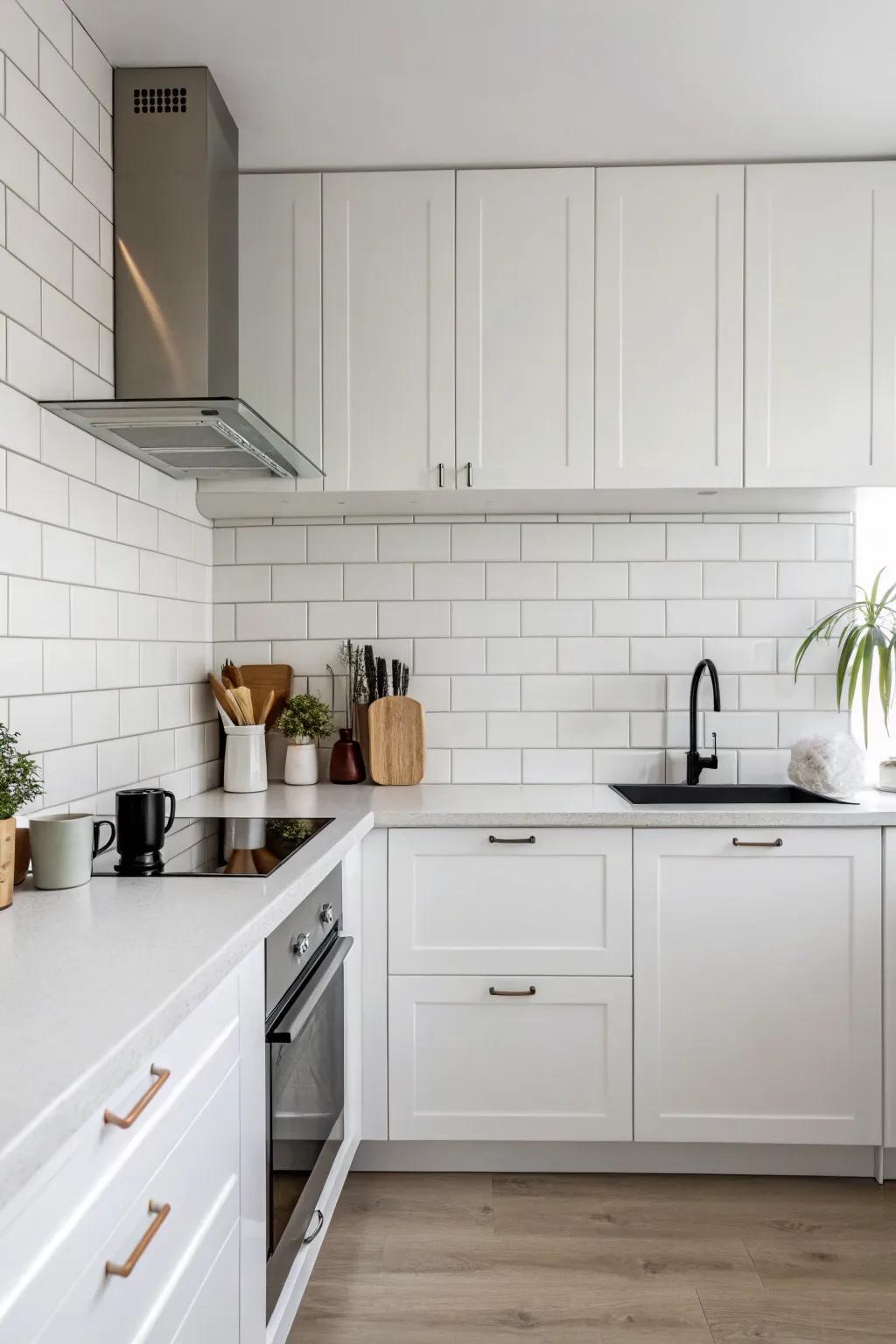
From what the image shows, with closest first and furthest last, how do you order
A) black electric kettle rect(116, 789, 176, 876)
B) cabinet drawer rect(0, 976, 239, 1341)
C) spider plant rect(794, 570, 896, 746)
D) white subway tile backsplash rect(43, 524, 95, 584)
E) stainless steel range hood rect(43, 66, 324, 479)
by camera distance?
cabinet drawer rect(0, 976, 239, 1341) → black electric kettle rect(116, 789, 176, 876) → white subway tile backsplash rect(43, 524, 95, 584) → stainless steel range hood rect(43, 66, 324, 479) → spider plant rect(794, 570, 896, 746)

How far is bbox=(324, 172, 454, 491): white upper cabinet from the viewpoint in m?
2.48

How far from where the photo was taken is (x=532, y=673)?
283cm

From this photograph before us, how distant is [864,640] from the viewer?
2.63 meters

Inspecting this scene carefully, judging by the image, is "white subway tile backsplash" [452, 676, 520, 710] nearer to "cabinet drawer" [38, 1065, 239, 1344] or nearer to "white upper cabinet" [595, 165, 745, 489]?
"white upper cabinet" [595, 165, 745, 489]

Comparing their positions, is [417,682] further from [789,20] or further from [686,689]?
[789,20]

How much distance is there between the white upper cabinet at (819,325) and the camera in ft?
8.07

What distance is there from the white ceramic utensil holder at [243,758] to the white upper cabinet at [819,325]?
1526mm

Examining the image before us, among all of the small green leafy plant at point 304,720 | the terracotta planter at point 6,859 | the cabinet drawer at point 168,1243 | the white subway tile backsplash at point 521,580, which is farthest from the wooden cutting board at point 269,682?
the cabinet drawer at point 168,1243

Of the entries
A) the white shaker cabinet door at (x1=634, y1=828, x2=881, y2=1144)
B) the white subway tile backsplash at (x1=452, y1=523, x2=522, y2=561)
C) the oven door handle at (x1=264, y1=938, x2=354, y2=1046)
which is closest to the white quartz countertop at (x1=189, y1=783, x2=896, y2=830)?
the white shaker cabinet door at (x1=634, y1=828, x2=881, y2=1144)

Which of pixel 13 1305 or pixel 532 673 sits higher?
pixel 532 673

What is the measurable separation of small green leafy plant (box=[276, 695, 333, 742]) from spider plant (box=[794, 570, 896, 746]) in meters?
1.41

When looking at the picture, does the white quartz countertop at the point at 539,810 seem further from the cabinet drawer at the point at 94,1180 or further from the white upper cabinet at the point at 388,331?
the cabinet drawer at the point at 94,1180


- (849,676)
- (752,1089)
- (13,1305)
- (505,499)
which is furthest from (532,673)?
(13,1305)

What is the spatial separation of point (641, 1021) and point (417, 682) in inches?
44.9
